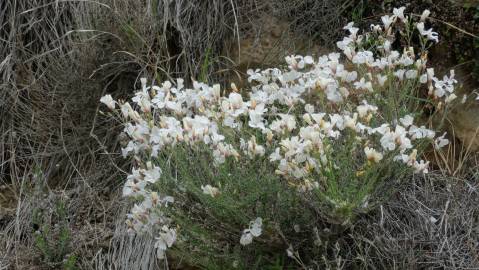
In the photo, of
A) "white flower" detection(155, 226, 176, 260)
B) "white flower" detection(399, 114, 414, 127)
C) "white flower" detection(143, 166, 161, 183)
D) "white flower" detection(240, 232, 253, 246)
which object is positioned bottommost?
"white flower" detection(155, 226, 176, 260)

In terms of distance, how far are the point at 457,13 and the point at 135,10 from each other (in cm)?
137

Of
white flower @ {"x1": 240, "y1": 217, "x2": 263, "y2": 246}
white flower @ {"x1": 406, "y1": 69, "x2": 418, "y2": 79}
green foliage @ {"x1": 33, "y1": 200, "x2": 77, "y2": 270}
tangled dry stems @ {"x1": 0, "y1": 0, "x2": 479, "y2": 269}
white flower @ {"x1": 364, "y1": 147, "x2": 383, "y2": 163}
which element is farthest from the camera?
tangled dry stems @ {"x1": 0, "y1": 0, "x2": 479, "y2": 269}

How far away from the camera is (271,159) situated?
89.0 inches

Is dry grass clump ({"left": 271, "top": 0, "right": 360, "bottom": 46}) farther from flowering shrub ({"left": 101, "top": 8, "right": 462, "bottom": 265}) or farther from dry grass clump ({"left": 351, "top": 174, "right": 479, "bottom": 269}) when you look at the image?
dry grass clump ({"left": 351, "top": 174, "right": 479, "bottom": 269})

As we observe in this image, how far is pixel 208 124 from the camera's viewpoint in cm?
234

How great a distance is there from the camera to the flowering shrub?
2.23m

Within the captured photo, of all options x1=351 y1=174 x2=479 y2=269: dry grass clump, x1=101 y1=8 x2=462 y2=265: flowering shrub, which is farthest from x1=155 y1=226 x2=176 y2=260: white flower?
x1=351 y1=174 x2=479 y2=269: dry grass clump

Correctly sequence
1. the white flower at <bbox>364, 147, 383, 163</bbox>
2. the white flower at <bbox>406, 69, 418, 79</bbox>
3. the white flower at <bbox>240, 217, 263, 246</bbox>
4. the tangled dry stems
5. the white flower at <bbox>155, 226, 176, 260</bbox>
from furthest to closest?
the tangled dry stems → the white flower at <bbox>406, 69, 418, 79</bbox> → the white flower at <bbox>155, 226, 176, 260</bbox> → the white flower at <bbox>240, 217, 263, 246</bbox> → the white flower at <bbox>364, 147, 383, 163</bbox>

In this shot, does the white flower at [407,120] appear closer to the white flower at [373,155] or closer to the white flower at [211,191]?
the white flower at [373,155]

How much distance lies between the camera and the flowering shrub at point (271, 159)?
223 cm

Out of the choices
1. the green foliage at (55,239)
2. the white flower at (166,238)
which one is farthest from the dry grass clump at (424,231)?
the green foliage at (55,239)

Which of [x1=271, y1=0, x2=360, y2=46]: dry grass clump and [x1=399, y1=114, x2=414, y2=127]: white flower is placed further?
[x1=271, y1=0, x2=360, y2=46]: dry grass clump

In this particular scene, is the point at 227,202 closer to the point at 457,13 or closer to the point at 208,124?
the point at 208,124

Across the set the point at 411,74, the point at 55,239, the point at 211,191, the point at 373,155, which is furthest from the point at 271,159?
the point at 55,239
